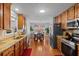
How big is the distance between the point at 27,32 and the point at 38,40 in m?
0.46

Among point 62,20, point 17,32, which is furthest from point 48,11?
point 17,32

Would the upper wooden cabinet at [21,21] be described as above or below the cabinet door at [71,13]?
below

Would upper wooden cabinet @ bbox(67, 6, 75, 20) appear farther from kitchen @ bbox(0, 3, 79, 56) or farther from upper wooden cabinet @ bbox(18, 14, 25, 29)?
upper wooden cabinet @ bbox(18, 14, 25, 29)

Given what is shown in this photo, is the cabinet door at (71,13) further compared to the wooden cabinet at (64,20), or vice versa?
the wooden cabinet at (64,20)

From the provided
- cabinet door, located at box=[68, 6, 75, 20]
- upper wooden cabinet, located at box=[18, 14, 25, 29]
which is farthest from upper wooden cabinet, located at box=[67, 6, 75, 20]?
upper wooden cabinet, located at box=[18, 14, 25, 29]

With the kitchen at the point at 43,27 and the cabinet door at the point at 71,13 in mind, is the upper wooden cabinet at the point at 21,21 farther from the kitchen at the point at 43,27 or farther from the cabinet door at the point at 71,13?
the cabinet door at the point at 71,13

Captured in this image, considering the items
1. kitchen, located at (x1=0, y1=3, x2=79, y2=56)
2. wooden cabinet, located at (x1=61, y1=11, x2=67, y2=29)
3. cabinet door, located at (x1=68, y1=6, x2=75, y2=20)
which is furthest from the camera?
wooden cabinet, located at (x1=61, y1=11, x2=67, y2=29)

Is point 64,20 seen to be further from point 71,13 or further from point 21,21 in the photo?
point 21,21

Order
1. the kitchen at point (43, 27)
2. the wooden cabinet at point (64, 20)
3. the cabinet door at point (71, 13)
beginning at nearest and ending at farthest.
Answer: the kitchen at point (43, 27) < the cabinet door at point (71, 13) < the wooden cabinet at point (64, 20)

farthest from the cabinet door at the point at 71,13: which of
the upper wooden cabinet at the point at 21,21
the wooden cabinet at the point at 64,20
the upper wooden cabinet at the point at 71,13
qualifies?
the upper wooden cabinet at the point at 21,21

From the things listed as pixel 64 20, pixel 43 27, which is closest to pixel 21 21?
pixel 43 27

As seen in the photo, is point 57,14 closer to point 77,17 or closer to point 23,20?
point 77,17

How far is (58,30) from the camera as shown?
308 cm

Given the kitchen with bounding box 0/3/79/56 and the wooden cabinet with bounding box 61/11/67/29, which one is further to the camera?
the wooden cabinet with bounding box 61/11/67/29
